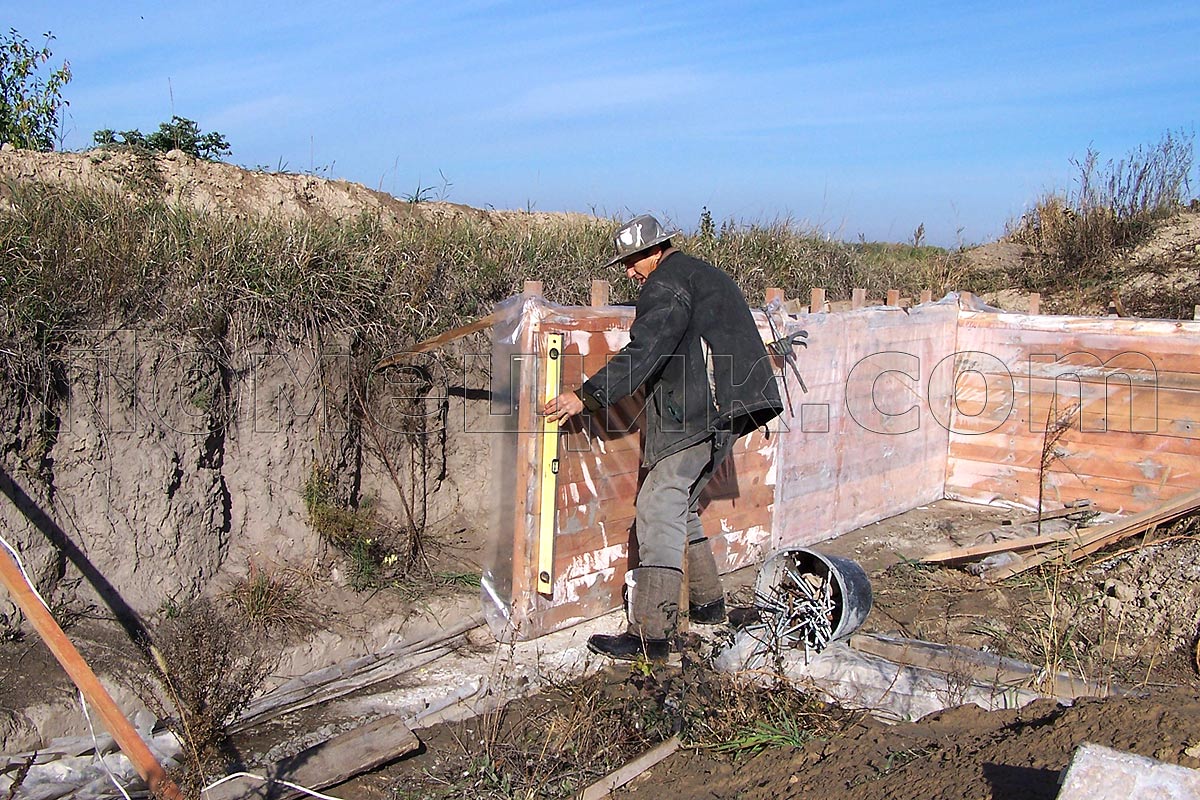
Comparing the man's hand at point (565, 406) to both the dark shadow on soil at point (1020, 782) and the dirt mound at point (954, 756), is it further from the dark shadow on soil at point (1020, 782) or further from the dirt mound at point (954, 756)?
the dark shadow on soil at point (1020, 782)

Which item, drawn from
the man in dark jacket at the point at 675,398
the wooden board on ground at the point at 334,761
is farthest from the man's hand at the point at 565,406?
the wooden board on ground at the point at 334,761

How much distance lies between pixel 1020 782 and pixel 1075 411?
5198mm

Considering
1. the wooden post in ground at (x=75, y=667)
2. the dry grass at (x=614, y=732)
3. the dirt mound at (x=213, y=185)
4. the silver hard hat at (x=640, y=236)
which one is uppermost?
the dirt mound at (x=213, y=185)

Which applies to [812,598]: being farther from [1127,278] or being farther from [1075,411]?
[1127,278]

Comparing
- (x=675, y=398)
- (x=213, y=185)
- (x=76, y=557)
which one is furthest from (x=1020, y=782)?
(x=213, y=185)

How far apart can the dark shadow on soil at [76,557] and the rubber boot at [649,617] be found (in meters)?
2.13

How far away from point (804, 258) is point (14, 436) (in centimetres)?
687

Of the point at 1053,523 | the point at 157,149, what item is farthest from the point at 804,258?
the point at 157,149

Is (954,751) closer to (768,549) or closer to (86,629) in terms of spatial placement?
(768,549)

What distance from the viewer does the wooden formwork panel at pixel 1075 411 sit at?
22.3 ft

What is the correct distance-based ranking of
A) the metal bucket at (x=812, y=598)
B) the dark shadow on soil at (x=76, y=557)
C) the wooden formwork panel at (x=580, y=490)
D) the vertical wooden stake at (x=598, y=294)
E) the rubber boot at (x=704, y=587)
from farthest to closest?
the vertical wooden stake at (x=598, y=294) < the rubber boot at (x=704, y=587) < the wooden formwork panel at (x=580, y=490) < the metal bucket at (x=812, y=598) < the dark shadow on soil at (x=76, y=557)

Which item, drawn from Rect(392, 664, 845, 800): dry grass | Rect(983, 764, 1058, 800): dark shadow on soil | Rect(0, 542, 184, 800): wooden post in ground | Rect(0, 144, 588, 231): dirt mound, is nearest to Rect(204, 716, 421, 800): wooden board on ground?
Rect(392, 664, 845, 800): dry grass

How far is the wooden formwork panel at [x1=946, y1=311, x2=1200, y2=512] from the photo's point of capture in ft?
22.3

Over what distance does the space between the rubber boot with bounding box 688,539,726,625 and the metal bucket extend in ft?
0.73
